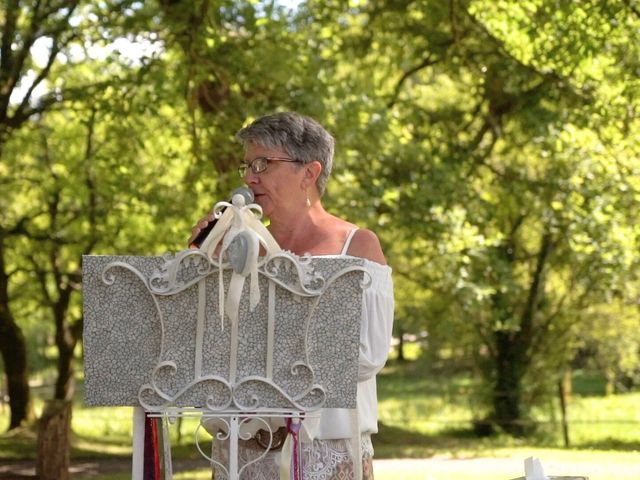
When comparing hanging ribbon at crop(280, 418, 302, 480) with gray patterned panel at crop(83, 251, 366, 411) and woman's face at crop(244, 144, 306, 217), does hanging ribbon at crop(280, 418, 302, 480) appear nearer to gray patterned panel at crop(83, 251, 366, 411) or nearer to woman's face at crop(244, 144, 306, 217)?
gray patterned panel at crop(83, 251, 366, 411)

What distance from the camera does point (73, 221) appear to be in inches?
636

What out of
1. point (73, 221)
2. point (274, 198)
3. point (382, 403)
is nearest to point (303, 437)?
point (274, 198)

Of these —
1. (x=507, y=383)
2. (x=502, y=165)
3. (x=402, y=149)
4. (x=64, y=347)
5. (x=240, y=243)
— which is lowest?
(x=240, y=243)

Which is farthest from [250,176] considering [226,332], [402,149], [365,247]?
[402,149]

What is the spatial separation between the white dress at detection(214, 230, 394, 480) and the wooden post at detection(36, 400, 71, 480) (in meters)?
7.01

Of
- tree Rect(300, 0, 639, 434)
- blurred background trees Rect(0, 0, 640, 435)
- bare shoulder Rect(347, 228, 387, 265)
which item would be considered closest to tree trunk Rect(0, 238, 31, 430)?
blurred background trees Rect(0, 0, 640, 435)

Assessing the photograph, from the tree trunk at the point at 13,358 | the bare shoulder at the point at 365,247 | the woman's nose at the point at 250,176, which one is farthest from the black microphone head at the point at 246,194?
the tree trunk at the point at 13,358

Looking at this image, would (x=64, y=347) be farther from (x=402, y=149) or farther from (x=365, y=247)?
(x=365, y=247)

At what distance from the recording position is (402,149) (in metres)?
14.1

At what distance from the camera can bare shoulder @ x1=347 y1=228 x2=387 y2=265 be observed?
340 centimetres

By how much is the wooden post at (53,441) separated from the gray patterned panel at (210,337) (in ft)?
23.7

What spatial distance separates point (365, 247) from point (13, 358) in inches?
540

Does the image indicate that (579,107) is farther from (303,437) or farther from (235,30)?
(303,437)

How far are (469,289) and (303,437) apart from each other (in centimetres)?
1123
